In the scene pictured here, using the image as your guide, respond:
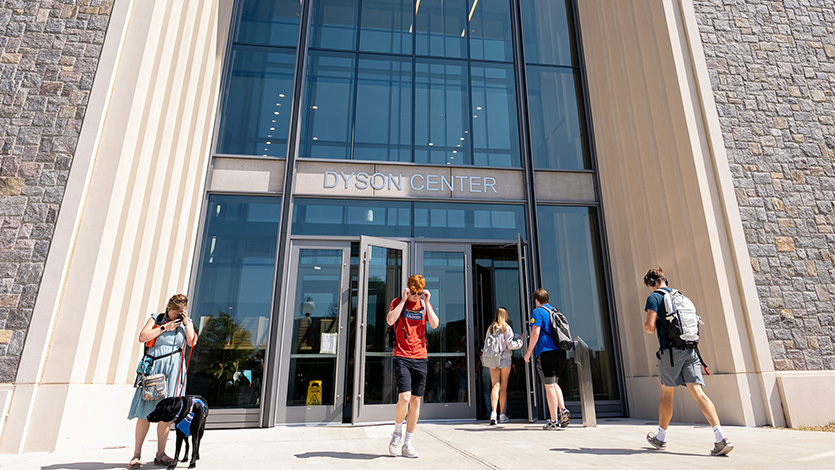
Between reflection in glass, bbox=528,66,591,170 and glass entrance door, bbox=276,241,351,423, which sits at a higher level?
reflection in glass, bbox=528,66,591,170

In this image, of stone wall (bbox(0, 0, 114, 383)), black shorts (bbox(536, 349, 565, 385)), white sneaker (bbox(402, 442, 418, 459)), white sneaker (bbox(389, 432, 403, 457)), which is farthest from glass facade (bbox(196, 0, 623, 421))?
white sneaker (bbox(402, 442, 418, 459))

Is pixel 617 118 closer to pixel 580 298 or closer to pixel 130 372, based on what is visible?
pixel 580 298

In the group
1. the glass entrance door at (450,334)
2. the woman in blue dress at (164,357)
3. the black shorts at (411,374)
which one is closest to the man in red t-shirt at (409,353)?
the black shorts at (411,374)

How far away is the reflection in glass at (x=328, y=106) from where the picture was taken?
8.39 m

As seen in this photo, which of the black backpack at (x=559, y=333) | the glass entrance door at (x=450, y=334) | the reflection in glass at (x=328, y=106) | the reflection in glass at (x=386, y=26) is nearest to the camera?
the black backpack at (x=559, y=333)

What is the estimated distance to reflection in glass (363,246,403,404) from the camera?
290 inches

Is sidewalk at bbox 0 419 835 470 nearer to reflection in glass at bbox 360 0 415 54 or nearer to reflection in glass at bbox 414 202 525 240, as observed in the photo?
reflection in glass at bbox 414 202 525 240

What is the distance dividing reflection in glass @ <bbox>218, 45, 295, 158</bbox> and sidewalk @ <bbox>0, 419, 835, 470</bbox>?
462 centimetres

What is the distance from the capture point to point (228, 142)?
8.25 metres

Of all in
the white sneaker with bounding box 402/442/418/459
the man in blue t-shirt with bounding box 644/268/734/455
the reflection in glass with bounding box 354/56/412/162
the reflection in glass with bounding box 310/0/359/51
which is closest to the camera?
the white sneaker with bounding box 402/442/418/459

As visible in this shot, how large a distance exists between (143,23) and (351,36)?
372 centimetres

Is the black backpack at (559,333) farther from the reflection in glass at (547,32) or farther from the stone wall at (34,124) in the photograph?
the stone wall at (34,124)

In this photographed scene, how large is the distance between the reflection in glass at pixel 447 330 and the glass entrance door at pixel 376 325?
54 cm

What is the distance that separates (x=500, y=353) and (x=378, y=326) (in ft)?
6.38
